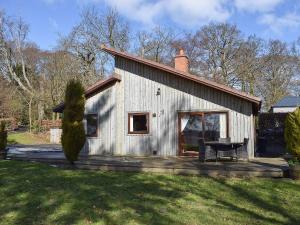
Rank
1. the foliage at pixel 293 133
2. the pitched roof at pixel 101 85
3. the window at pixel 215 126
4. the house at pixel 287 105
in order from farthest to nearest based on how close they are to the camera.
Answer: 1. the house at pixel 287 105
2. the pitched roof at pixel 101 85
3. the window at pixel 215 126
4. the foliage at pixel 293 133

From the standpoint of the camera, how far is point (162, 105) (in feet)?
56.3

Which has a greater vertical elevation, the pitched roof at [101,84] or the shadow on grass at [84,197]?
the pitched roof at [101,84]

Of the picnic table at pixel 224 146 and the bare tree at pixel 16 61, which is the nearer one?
Result: the picnic table at pixel 224 146

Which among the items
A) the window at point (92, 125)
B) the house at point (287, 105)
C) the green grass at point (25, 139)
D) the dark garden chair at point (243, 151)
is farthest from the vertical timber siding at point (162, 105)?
the house at point (287, 105)

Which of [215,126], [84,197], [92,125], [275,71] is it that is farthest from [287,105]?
[84,197]

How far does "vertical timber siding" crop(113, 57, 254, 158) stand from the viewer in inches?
616

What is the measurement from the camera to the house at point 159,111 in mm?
15719

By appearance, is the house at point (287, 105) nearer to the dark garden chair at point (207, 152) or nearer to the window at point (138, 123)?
the window at point (138, 123)

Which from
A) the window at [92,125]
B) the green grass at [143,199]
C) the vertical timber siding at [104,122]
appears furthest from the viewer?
the window at [92,125]

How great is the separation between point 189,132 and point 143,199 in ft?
28.1

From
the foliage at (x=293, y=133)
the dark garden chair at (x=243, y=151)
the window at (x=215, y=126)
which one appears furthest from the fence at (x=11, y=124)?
the foliage at (x=293, y=133)

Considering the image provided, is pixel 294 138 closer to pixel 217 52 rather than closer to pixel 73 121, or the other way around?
pixel 73 121

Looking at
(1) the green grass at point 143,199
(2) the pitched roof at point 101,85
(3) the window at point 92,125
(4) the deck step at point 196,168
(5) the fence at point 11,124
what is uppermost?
(2) the pitched roof at point 101,85

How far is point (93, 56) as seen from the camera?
132 ft
